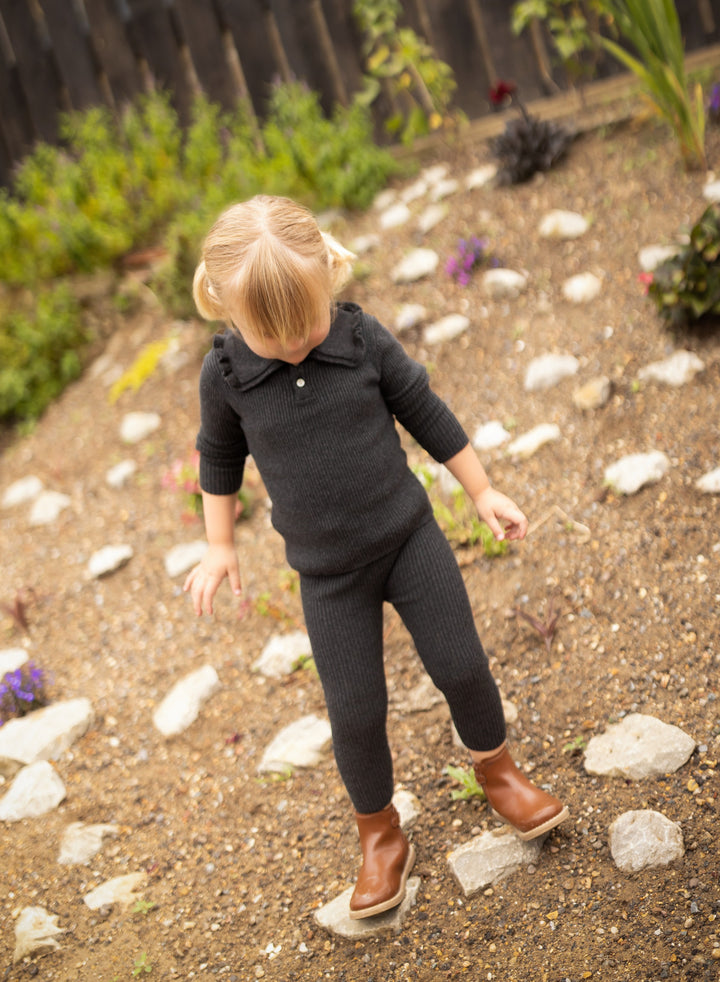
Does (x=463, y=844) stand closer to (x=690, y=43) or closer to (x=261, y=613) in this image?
(x=261, y=613)

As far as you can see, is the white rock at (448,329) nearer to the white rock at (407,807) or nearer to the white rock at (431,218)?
the white rock at (431,218)

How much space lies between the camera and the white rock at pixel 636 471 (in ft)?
8.68

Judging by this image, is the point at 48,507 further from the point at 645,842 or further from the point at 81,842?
the point at 645,842

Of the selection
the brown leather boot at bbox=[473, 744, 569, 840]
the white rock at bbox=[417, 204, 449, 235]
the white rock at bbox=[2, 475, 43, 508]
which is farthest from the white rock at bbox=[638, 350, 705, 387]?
the white rock at bbox=[2, 475, 43, 508]

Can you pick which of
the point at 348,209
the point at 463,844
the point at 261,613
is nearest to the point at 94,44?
the point at 348,209

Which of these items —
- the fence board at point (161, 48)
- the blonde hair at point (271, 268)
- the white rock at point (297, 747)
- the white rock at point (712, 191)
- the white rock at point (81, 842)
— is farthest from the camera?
the fence board at point (161, 48)

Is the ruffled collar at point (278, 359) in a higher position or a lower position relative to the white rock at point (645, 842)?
higher

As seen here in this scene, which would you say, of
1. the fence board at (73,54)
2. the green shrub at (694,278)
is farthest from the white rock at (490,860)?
the fence board at (73,54)

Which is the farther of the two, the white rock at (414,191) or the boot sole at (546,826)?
the white rock at (414,191)

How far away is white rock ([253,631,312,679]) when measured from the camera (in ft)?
8.81

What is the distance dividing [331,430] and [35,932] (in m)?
1.46

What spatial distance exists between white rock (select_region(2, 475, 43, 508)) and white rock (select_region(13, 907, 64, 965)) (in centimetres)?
220

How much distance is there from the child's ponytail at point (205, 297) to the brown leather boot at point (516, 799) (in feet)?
3.96

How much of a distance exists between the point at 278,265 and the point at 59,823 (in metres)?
1.76
